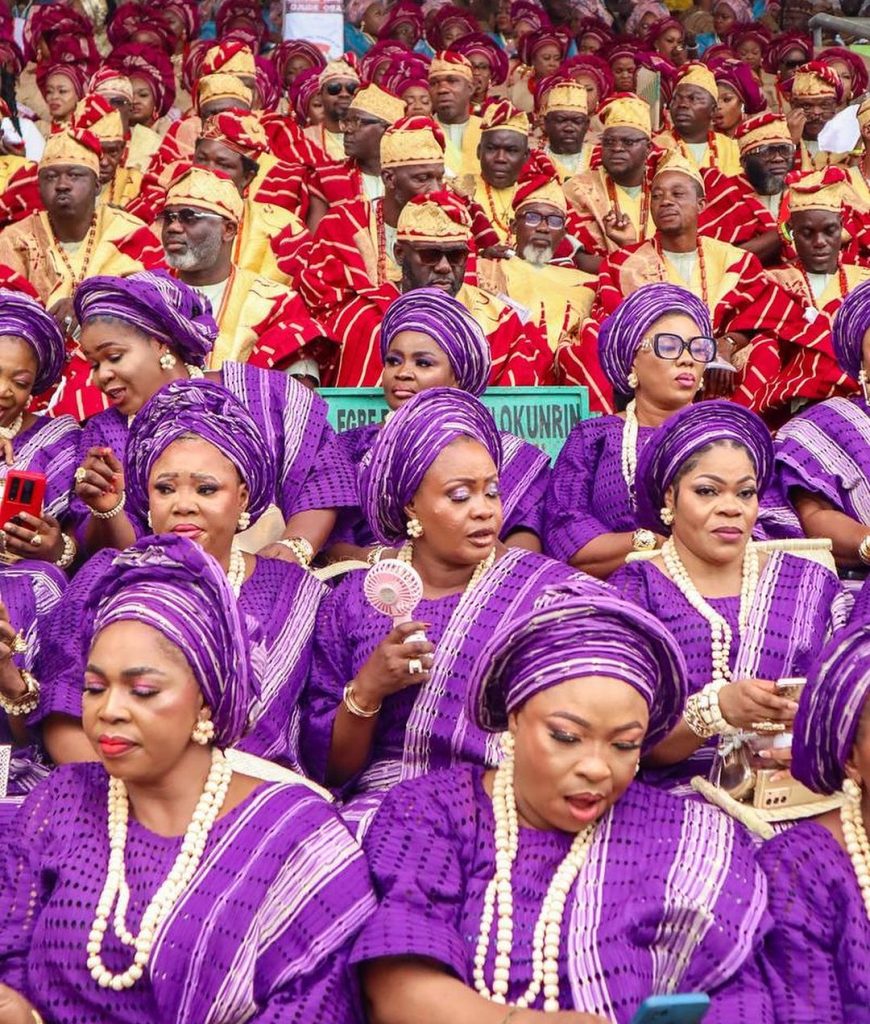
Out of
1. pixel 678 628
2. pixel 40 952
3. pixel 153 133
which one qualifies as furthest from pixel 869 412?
pixel 153 133

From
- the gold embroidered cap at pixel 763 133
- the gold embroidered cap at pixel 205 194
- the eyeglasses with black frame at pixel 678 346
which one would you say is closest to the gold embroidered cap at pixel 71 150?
the gold embroidered cap at pixel 205 194

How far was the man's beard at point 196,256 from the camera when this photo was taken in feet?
22.6

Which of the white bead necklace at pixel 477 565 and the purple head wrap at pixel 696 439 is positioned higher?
the purple head wrap at pixel 696 439

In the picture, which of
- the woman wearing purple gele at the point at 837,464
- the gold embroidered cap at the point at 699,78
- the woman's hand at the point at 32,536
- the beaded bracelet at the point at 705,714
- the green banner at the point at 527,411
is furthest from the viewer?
the gold embroidered cap at the point at 699,78

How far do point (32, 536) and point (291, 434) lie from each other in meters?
1.13

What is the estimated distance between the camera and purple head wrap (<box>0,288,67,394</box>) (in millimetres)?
5488

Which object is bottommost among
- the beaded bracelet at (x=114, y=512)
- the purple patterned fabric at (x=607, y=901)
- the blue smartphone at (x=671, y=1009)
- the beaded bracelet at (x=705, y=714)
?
the blue smartphone at (x=671, y=1009)

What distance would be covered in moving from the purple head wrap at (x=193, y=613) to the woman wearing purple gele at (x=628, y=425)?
2.11m

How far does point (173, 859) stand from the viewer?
3.42 meters

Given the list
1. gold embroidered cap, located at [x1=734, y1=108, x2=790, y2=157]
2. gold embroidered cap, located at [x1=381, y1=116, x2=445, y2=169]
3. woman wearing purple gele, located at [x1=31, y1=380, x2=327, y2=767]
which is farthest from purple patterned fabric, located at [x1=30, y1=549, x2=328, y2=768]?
gold embroidered cap, located at [x1=734, y1=108, x2=790, y2=157]

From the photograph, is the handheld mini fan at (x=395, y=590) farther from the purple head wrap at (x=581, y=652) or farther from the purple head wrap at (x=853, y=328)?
the purple head wrap at (x=853, y=328)

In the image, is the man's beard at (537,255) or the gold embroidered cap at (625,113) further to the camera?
the gold embroidered cap at (625,113)

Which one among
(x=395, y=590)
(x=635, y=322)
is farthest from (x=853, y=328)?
(x=395, y=590)

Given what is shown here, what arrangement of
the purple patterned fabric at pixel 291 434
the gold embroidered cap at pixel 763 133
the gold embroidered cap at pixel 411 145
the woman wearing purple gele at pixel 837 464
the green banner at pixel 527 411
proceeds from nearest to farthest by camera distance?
1. the woman wearing purple gele at pixel 837 464
2. the purple patterned fabric at pixel 291 434
3. the green banner at pixel 527 411
4. the gold embroidered cap at pixel 411 145
5. the gold embroidered cap at pixel 763 133
